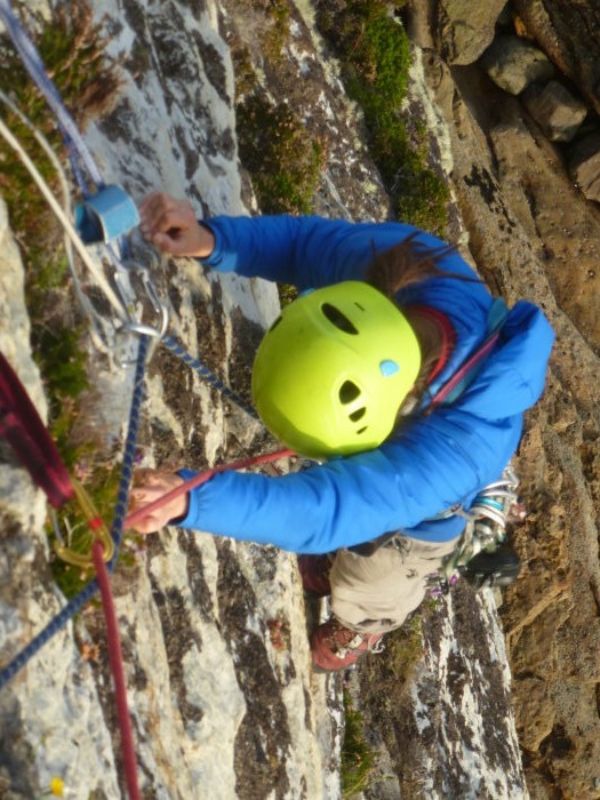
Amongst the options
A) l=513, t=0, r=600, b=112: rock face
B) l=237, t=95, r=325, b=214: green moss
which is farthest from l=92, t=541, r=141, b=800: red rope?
l=513, t=0, r=600, b=112: rock face

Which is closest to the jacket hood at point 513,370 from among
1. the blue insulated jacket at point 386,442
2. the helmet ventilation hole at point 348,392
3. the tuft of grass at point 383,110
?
the blue insulated jacket at point 386,442

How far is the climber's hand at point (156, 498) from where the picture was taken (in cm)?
421

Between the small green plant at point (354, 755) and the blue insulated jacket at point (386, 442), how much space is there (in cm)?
386

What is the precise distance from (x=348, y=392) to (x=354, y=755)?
4728mm

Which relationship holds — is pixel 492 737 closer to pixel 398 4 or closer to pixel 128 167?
pixel 128 167

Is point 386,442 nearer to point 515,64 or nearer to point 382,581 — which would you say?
point 382,581

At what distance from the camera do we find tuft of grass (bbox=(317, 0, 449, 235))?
11.0m

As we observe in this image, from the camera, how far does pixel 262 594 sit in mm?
6242

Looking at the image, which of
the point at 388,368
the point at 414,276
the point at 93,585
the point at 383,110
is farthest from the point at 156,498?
the point at 383,110

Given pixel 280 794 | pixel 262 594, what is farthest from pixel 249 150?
pixel 280 794

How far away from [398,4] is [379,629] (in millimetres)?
8271

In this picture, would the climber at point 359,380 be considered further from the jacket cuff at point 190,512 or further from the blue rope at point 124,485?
the blue rope at point 124,485

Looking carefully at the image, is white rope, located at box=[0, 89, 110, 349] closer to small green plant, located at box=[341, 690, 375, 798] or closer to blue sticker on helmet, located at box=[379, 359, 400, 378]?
blue sticker on helmet, located at box=[379, 359, 400, 378]

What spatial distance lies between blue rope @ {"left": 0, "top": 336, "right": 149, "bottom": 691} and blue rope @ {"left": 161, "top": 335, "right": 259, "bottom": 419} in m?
0.43
